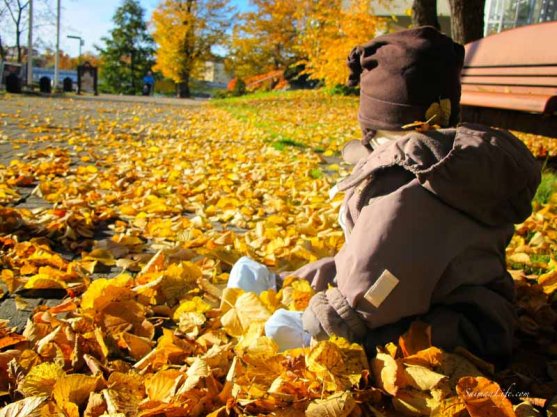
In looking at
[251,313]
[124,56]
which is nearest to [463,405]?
[251,313]

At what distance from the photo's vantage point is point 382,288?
144cm

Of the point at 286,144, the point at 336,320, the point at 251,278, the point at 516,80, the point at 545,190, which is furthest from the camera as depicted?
the point at 286,144

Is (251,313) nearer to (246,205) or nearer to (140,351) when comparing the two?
(140,351)

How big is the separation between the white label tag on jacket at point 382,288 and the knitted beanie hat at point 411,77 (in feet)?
2.03

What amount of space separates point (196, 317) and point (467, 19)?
577 centimetres

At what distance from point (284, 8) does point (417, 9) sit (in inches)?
901

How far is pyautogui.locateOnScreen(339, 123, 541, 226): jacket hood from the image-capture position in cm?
141

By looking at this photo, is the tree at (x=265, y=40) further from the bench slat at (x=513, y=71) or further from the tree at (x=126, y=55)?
the bench slat at (x=513, y=71)

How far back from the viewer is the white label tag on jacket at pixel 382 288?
4.69ft

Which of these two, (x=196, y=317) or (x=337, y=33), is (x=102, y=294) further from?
(x=337, y=33)

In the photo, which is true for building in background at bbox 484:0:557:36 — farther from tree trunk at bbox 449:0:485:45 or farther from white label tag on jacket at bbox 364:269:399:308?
white label tag on jacket at bbox 364:269:399:308

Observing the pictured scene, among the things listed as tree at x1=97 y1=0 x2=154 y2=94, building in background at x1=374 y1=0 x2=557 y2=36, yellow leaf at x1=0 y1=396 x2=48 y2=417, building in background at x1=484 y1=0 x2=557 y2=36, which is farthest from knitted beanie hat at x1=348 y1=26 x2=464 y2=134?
tree at x1=97 y1=0 x2=154 y2=94

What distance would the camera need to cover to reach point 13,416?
1281 mm

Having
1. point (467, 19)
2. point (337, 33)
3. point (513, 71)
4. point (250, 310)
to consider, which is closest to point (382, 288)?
point (250, 310)
